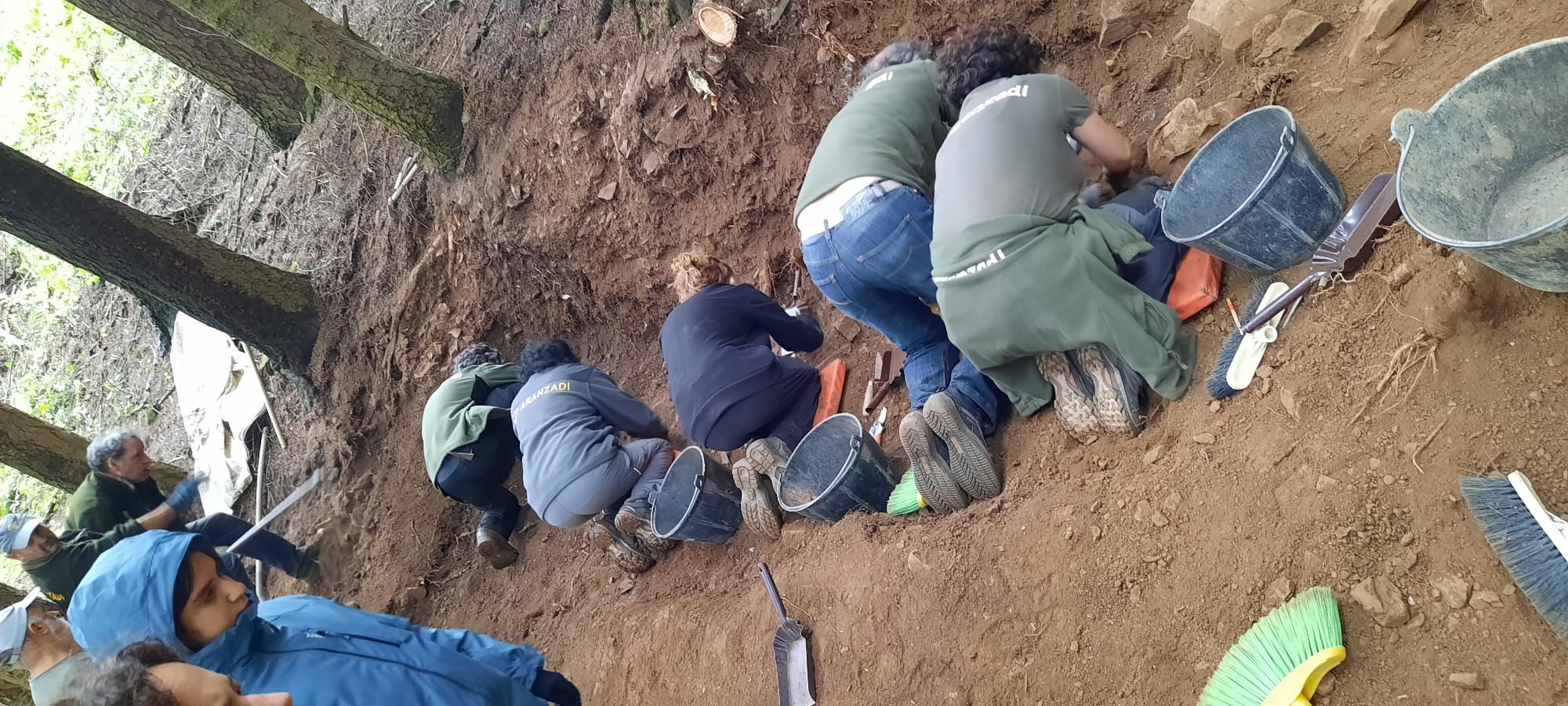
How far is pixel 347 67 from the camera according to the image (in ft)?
17.3

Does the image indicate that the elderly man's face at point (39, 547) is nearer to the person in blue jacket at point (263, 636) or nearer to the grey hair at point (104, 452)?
the grey hair at point (104, 452)

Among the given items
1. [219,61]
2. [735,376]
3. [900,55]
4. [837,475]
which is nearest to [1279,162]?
[900,55]

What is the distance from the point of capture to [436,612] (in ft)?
17.5

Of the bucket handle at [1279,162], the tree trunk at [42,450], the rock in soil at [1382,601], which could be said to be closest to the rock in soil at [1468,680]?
the rock in soil at [1382,601]

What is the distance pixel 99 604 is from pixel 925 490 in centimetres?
226

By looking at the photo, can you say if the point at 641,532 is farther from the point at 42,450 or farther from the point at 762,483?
the point at 42,450

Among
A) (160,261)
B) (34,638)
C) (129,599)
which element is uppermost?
(160,261)

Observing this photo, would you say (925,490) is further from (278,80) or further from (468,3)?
(278,80)

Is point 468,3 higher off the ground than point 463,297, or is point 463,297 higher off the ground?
point 468,3

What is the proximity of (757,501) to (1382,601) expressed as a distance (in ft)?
7.29

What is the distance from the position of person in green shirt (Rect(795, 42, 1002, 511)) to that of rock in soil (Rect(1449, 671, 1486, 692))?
136 centimetres

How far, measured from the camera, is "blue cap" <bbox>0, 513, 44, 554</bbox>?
4.04 meters

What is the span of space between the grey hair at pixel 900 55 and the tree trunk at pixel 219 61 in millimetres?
5063

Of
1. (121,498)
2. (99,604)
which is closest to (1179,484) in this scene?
(99,604)
